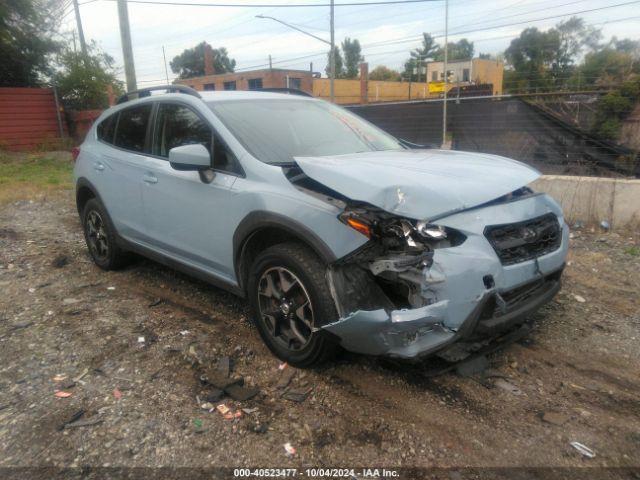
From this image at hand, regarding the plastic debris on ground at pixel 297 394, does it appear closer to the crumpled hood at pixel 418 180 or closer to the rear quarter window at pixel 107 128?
the crumpled hood at pixel 418 180

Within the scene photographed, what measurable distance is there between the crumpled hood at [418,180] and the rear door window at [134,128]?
201cm

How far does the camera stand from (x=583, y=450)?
2564 mm

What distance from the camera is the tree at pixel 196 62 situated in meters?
83.5

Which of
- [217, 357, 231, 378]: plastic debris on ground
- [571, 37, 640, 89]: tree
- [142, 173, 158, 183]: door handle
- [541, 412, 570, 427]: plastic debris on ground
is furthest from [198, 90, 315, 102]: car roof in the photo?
[571, 37, 640, 89]: tree

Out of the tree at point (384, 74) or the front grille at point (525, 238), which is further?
the tree at point (384, 74)

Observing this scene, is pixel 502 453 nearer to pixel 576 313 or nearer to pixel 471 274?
pixel 471 274

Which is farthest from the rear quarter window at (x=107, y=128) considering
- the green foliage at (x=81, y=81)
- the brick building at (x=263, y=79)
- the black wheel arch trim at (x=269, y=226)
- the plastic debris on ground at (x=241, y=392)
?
the brick building at (x=263, y=79)

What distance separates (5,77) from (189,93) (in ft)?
66.1

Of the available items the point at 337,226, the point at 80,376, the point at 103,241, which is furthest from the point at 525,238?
the point at 103,241

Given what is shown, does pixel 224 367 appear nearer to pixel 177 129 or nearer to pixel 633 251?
pixel 177 129

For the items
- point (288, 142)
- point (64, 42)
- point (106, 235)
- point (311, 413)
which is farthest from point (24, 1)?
point (311, 413)

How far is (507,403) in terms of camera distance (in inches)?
116

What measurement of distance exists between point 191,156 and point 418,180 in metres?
1.58

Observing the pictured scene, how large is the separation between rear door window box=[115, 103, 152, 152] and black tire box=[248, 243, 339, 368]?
198 centimetres
